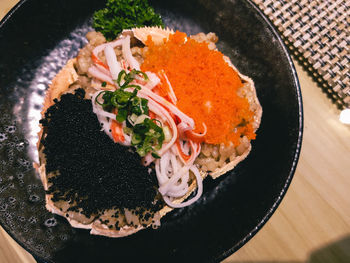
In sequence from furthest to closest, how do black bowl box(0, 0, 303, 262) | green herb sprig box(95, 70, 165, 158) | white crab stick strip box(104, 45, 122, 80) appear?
black bowl box(0, 0, 303, 262)
white crab stick strip box(104, 45, 122, 80)
green herb sprig box(95, 70, 165, 158)

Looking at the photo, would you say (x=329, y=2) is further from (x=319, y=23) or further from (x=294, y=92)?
(x=294, y=92)

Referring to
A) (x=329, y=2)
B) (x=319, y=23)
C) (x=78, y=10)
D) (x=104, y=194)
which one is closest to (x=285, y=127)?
(x=319, y=23)

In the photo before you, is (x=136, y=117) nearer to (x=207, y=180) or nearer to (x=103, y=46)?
(x=103, y=46)

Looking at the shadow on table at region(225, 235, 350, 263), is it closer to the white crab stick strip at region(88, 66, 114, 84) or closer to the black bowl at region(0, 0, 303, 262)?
the black bowl at region(0, 0, 303, 262)

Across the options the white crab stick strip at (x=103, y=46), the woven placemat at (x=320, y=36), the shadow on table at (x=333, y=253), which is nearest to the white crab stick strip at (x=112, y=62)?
the white crab stick strip at (x=103, y=46)

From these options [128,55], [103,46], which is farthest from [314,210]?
[103,46]

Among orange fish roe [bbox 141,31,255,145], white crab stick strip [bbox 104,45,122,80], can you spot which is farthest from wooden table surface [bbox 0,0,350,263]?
white crab stick strip [bbox 104,45,122,80]
